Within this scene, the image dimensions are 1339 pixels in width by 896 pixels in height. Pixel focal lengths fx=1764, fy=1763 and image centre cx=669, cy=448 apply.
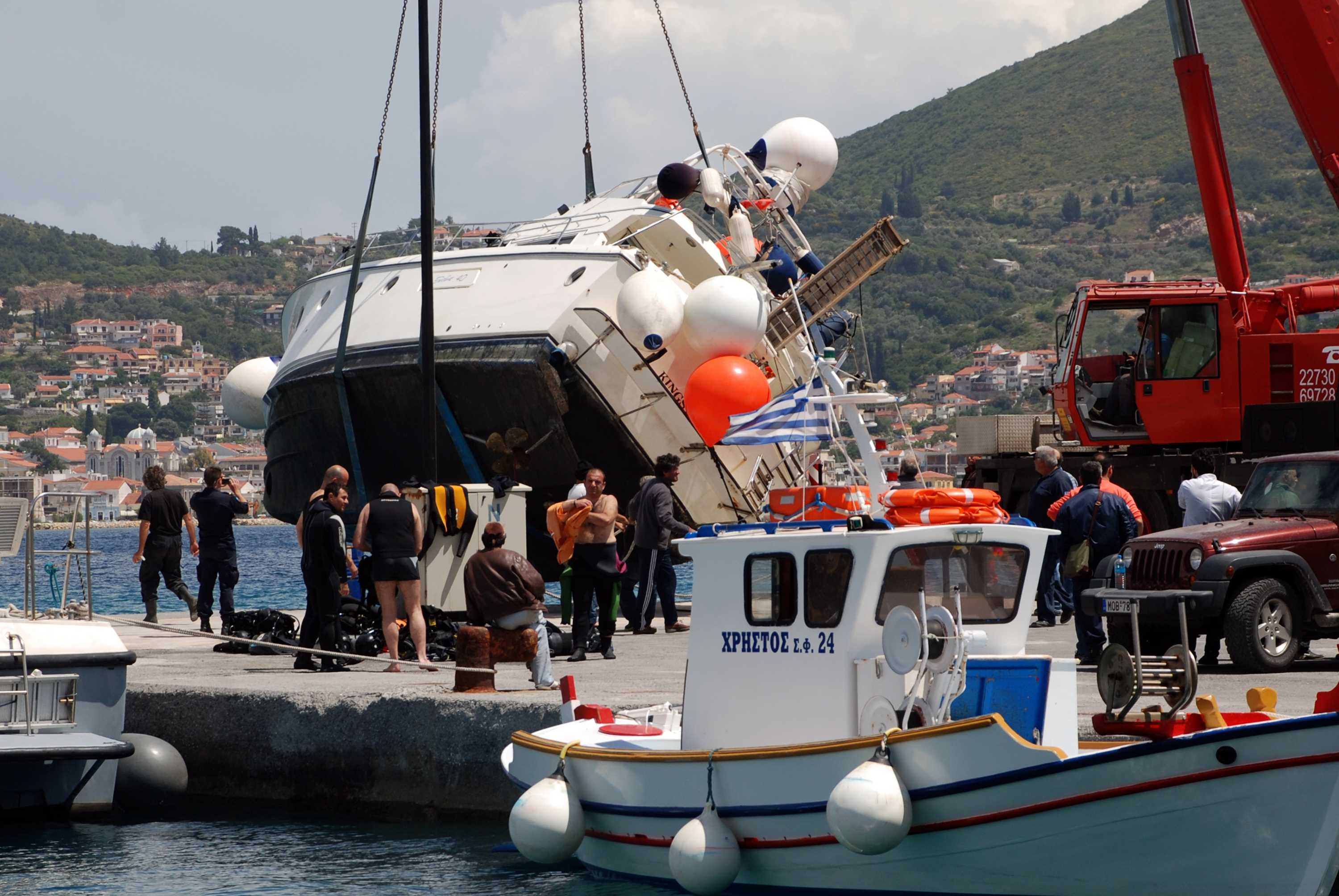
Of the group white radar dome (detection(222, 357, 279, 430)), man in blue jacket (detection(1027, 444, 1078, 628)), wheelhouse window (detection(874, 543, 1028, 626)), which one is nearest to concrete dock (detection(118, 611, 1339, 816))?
wheelhouse window (detection(874, 543, 1028, 626))

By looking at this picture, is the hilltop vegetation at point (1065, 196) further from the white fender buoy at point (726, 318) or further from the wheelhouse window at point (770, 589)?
the wheelhouse window at point (770, 589)

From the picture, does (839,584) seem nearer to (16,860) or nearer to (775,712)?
(775,712)

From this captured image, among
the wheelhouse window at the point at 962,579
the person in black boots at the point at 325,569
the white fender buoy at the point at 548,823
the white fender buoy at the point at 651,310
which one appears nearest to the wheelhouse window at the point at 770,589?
the wheelhouse window at the point at 962,579

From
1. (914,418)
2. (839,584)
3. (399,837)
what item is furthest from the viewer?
(914,418)

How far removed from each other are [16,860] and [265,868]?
141cm

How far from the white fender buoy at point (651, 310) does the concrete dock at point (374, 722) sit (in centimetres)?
982

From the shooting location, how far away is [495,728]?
10.7m

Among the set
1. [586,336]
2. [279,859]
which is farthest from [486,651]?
[586,336]

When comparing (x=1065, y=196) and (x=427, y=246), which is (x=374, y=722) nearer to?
(x=427, y=246)

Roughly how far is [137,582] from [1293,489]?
36448mm

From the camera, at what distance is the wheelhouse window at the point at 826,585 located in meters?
7.93

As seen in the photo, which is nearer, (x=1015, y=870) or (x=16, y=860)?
(x=1015, y=870)

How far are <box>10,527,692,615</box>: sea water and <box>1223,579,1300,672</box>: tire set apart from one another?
7.75 m

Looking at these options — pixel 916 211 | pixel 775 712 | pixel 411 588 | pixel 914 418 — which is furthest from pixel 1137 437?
pixel 916 211
